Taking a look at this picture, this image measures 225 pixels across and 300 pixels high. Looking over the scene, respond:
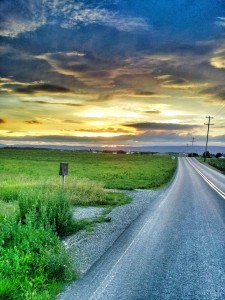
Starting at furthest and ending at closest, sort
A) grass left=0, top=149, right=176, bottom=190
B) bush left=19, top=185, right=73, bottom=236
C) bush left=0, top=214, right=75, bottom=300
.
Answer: grass left=0, top=149, right=176, bottom=190
bush left=19, top=185, right=73, bottom=236
bush left=0, top=214, right=75, bottom=300

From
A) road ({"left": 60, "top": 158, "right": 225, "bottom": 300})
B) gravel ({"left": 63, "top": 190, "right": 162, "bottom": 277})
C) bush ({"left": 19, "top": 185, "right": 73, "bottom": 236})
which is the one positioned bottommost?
gravel ({"left": 63, "top": 190, "right": 162, "bottom": 277})

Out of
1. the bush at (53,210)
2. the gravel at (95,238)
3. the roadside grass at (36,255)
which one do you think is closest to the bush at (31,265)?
the roadside grass at (36,255)

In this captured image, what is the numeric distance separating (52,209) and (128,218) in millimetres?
3263

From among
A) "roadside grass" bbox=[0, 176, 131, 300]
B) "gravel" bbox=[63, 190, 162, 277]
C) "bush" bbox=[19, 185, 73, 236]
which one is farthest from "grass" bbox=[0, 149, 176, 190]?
"roadside grass" bbox=[0, 176, 131, 300]

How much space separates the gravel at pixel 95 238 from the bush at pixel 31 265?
450mm

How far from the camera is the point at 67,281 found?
6.39m

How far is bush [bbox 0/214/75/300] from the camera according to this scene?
574 cm

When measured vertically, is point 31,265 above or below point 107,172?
above

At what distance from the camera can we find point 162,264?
7.41m

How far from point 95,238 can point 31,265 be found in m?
→ 2.87

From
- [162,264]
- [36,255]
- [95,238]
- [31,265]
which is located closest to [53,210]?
[95,238]

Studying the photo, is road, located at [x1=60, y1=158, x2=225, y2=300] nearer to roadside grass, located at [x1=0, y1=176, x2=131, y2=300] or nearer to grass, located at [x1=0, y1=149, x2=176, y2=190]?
roadside grass, located at [x1=0, y1=176, x2=131, y2=300]

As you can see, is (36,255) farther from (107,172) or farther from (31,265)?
(107,172)

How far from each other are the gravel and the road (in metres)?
0.21
